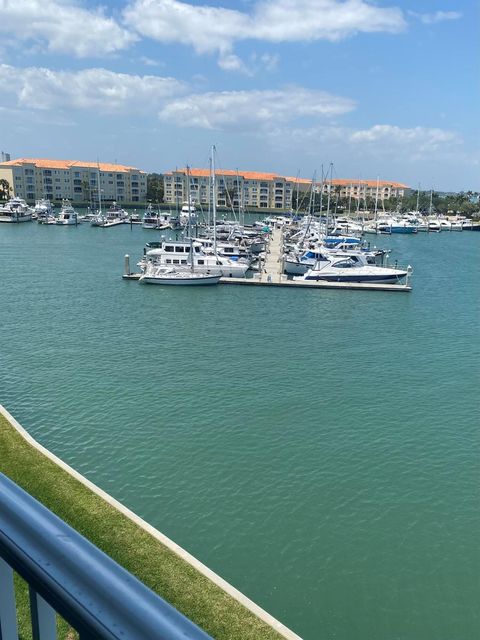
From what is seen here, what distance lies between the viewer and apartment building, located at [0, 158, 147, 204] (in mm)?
133250

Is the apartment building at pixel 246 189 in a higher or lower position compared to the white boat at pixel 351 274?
higher

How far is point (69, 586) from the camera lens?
1095 mm

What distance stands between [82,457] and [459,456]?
10.2 meters

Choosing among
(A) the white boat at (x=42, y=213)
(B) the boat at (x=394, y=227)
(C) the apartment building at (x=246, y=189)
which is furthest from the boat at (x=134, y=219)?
(C) the apartment building at (x=246, y=189)

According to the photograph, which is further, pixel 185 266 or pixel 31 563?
pixel 185 266

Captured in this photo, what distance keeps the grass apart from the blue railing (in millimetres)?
6576

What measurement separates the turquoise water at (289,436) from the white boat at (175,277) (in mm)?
5203

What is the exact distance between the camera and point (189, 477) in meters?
13.1

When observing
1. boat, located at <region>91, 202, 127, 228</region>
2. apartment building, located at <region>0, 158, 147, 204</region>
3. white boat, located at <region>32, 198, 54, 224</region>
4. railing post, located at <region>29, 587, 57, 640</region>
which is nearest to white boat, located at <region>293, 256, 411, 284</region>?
railing post, located at <region>29, 587, 57, 640</region>

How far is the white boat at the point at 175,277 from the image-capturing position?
38562 millimetres

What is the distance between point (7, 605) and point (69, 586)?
0.36 m

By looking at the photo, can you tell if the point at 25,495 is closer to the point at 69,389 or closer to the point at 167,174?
the point at 69,389

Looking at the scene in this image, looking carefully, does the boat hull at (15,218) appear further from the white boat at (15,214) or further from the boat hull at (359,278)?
the boat hull at (359,278)

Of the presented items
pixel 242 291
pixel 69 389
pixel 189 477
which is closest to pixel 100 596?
pixel 189 477
